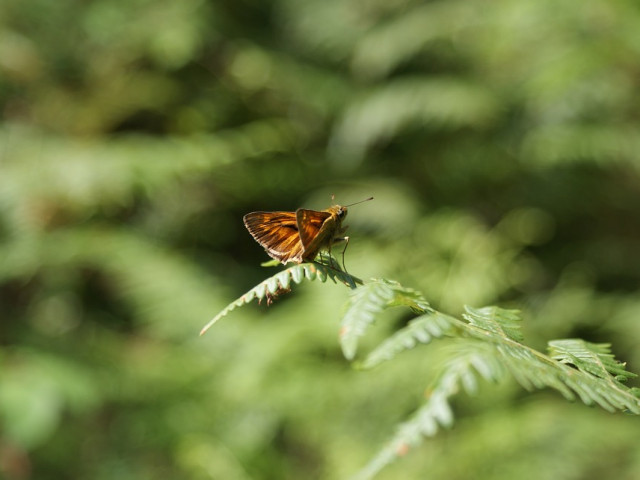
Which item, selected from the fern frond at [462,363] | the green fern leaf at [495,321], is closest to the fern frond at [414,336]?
the fern frond at [462,363]

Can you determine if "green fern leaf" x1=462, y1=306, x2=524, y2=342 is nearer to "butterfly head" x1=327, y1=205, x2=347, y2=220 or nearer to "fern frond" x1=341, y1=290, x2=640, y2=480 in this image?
"fern frond" x1=341, y1=290, x2=640, y2=480

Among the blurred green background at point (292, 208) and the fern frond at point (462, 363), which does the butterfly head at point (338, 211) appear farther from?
the blurred green background at point (292, 208)

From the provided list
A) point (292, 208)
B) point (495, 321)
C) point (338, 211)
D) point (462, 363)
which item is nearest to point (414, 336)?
point (462, 363)

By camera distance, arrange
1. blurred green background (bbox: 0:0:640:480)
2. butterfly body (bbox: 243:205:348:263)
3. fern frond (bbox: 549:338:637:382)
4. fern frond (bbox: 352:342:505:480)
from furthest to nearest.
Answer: blurred green background (bbox: 0:0:640:480)
butterfly body (bbox: 243:205:348:263)
fern frond (bbox: 549:338:637:382)
fern frond (bbox: 352:342:505:480)

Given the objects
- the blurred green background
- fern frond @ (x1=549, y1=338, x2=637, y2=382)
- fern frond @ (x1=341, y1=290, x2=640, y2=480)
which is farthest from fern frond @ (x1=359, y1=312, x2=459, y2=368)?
the blurred green background

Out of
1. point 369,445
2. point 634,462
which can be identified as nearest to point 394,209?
point 369,445

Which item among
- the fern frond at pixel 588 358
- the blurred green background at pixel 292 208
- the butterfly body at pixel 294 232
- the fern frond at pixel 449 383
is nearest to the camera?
the fern frond at pixel 449 383
